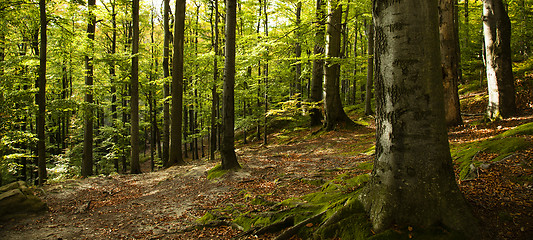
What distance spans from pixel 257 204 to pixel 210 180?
3.20 m

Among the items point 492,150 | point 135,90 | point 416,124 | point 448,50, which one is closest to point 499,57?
point 448,50

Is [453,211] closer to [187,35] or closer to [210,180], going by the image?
[210,180]

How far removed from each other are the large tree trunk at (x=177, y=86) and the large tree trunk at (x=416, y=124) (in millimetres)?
11057

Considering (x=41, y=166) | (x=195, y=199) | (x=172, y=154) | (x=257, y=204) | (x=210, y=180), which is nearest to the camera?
(x=257, y=204)

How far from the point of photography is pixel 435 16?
2428mm

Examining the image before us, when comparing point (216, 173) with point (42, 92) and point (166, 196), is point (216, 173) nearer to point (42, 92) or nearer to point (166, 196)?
point (166, 196)

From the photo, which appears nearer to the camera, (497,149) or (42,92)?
(497,149)

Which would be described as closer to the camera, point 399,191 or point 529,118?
point 399,191

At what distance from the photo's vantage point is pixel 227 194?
6309mm


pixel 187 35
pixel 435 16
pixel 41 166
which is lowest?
pixel 41 166

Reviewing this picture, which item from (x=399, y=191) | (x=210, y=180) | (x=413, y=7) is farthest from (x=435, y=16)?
(x=210, y=180)

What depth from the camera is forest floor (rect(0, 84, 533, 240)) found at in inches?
112

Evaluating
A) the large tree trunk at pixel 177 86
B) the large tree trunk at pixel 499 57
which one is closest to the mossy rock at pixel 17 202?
the large tree trunk at pixel 177 86

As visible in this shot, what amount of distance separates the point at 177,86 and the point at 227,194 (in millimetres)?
7517
